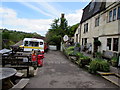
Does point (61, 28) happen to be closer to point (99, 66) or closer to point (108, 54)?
point (108, 54)

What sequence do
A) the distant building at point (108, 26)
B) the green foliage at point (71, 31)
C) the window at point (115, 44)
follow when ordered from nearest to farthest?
1. the distant building at point (108, 26)
2. the window at point (115, 44)
3. the green foliage at point (71, 31)

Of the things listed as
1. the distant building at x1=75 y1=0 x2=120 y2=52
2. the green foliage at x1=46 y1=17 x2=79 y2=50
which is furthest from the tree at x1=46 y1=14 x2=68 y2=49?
the distant building at x1=75 y1=0 x2=120 y2=52

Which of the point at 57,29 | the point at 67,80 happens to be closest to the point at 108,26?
the point at 67,80

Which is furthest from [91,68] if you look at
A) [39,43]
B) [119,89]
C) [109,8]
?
[39,43]

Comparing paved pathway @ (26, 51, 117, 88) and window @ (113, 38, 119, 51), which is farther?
window @ (113, 38, 119, 51)

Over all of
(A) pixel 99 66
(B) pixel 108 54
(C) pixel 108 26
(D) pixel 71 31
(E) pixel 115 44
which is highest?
(D) pixel 71 31

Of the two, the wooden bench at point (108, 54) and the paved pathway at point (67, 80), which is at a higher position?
the wooden bench at point (108, 54)

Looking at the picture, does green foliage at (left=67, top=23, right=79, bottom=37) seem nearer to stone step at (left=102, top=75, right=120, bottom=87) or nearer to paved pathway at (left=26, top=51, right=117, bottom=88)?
paved pathway at (left=26, top=51, right=117, bottom=88)

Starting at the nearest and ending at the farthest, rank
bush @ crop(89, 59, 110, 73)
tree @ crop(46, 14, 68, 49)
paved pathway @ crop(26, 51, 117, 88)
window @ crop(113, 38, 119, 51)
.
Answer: paved pathway @ crop(26, 51, 117, 88), bush @ crop(89, 59, 110, 73), window @ crop(113, 38, 119, 51), tree @ crop(46, 14, 68, 49)

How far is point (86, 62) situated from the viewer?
8305mm

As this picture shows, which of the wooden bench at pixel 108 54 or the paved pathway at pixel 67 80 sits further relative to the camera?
the wooden bench at pixel 108 54

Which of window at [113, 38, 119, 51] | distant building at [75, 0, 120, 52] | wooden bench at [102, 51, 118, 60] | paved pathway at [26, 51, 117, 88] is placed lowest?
paved pathway at [26, 51, 117, 88]

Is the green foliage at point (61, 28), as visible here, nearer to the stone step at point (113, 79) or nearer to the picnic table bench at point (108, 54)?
the picnic table bench at point (108, 54)

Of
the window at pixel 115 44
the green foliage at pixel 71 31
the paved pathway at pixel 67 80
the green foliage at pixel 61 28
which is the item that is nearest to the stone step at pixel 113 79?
the paved pathway at pixel 67 80
